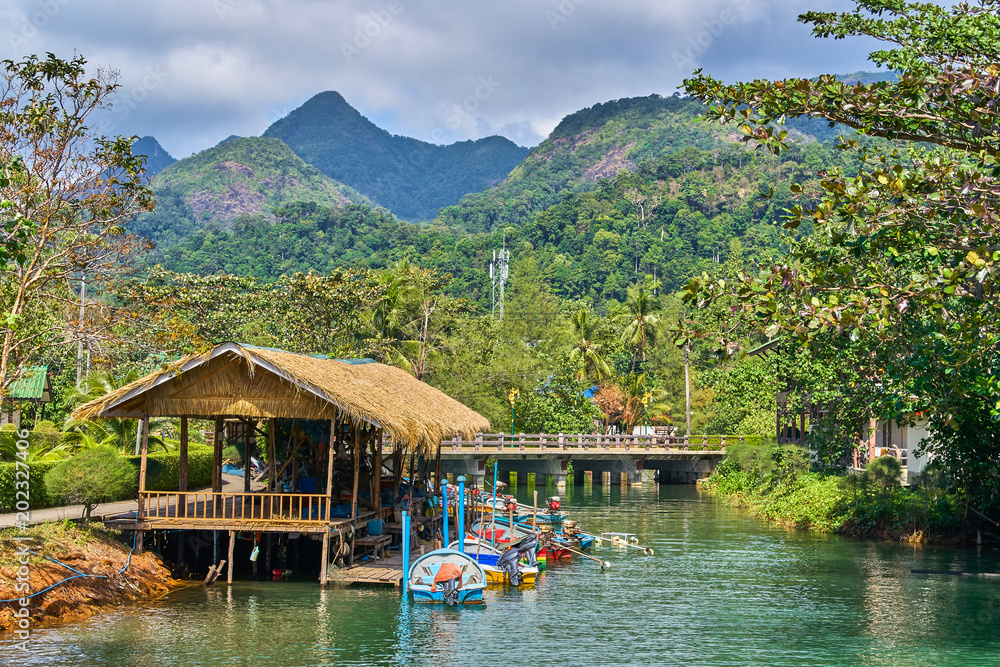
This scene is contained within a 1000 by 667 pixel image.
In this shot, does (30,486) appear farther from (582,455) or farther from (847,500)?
(582,455)

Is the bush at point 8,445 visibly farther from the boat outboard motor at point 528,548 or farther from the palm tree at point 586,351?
the palm tree at point 586,351

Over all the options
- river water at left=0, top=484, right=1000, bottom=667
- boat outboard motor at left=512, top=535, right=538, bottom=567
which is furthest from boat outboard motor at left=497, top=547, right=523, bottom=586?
river water at left=0, top=484, right=1000, bottom=667

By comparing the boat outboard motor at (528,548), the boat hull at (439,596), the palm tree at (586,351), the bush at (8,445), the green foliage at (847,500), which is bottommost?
the boat hull at (439,596)

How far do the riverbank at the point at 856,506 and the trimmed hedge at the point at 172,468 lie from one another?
21.3 meters

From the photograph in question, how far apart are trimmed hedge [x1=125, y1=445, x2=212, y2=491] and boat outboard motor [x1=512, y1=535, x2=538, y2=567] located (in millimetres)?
9927

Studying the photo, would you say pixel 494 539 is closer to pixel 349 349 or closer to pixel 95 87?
pixel 95 87

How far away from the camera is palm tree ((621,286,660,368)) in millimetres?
68688

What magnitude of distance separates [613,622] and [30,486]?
47.3 feet

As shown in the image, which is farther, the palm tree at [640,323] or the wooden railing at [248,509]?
the palm tree at [640,323]

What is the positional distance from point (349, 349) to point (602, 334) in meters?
27.8

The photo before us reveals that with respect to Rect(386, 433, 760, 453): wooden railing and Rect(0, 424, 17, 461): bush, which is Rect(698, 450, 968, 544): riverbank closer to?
Rect(386, 433, 760, 453): wooden railing

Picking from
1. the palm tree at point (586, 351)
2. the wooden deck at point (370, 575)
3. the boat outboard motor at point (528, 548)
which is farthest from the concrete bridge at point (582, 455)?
the wooden deck at point (370, 575)

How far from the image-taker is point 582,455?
51688mm

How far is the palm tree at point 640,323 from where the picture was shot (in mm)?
68688
